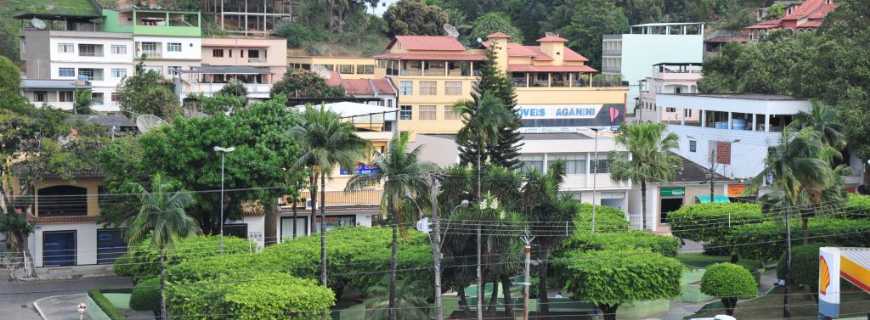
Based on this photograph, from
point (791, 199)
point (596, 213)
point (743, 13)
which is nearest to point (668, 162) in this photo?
point (596, 213)

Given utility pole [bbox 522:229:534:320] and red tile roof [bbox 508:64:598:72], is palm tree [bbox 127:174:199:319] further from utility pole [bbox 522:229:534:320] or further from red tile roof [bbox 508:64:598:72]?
red tile roof [bbox 508:64:598:72]

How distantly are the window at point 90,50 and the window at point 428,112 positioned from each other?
905 inches

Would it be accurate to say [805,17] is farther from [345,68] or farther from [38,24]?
[38,24]

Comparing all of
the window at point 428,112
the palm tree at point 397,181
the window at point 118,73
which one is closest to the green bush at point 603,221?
the palm tree at point 397,181

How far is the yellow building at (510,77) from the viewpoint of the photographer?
85.1 m

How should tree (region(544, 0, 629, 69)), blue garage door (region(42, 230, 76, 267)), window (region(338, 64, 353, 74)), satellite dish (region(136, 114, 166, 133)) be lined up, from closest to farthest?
1. blue garage door (region(42, 230, 76, 267))
2. satellite dish (region(136, 114, 166, 133))
3. window (region(338, 64, 353, 74))
4. tree (region(544, 0, 629, 69))

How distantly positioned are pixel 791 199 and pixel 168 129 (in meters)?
25.4

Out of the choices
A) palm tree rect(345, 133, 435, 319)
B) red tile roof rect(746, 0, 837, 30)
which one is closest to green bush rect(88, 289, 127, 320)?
palm tree rect(345, 133, 435, 319)

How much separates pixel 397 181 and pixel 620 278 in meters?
8.64

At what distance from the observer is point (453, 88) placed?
3386 inches

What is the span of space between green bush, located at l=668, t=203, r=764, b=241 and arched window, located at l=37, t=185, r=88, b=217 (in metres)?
26.2

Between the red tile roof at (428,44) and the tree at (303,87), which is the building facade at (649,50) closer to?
the red tile roof at (428,44)

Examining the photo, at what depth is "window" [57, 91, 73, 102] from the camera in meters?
81.4

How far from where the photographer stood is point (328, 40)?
106000 mm
